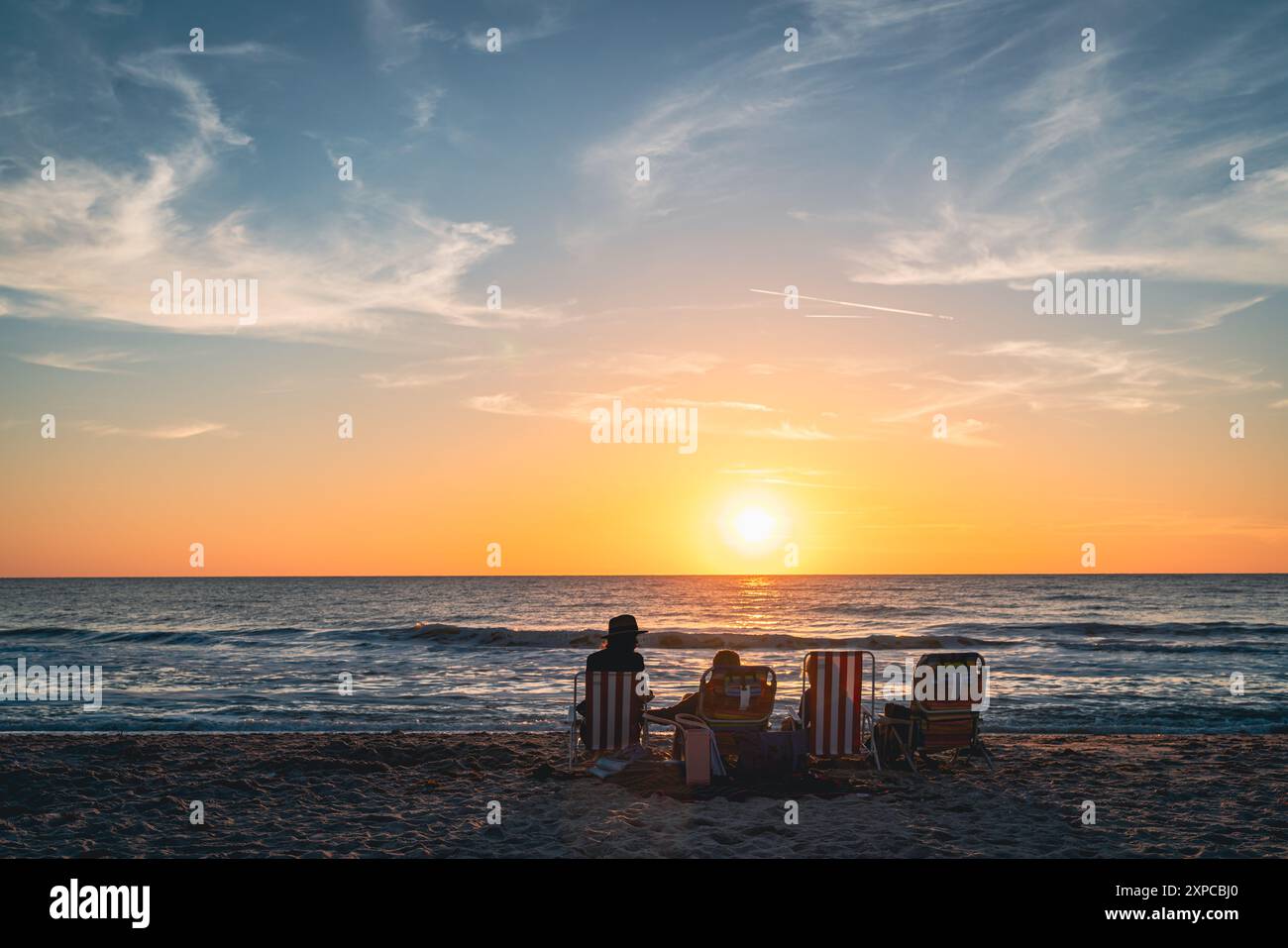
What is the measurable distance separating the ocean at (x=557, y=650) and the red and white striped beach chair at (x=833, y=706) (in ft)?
22.1

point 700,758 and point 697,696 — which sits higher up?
point 697,696

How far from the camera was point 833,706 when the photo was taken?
1108cm

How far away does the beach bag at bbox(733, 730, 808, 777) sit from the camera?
34.7 ft

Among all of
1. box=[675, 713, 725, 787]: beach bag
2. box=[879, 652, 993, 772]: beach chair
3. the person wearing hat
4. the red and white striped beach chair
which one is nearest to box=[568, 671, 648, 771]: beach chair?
the person wearing hat

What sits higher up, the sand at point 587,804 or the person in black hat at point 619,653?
the person in black hat at point 619,653

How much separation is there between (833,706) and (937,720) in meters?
1.32

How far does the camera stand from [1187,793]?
10.2 metres

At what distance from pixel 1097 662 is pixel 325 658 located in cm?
2896

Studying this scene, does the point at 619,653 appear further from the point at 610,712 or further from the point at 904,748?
the point at 904,748

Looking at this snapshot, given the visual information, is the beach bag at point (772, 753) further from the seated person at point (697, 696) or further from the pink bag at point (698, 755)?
the seated person at point (697, 696)

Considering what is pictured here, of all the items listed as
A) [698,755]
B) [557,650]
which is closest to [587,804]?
[698,755]

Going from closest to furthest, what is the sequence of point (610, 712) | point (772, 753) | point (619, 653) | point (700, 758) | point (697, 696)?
point (700, 758) → point (772, 753) → point (697, 696) → point (610, 712) → point (619, 653)

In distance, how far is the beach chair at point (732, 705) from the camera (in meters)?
11.0

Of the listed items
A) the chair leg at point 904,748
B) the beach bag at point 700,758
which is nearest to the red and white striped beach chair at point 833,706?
the chair leg at point 904,748
